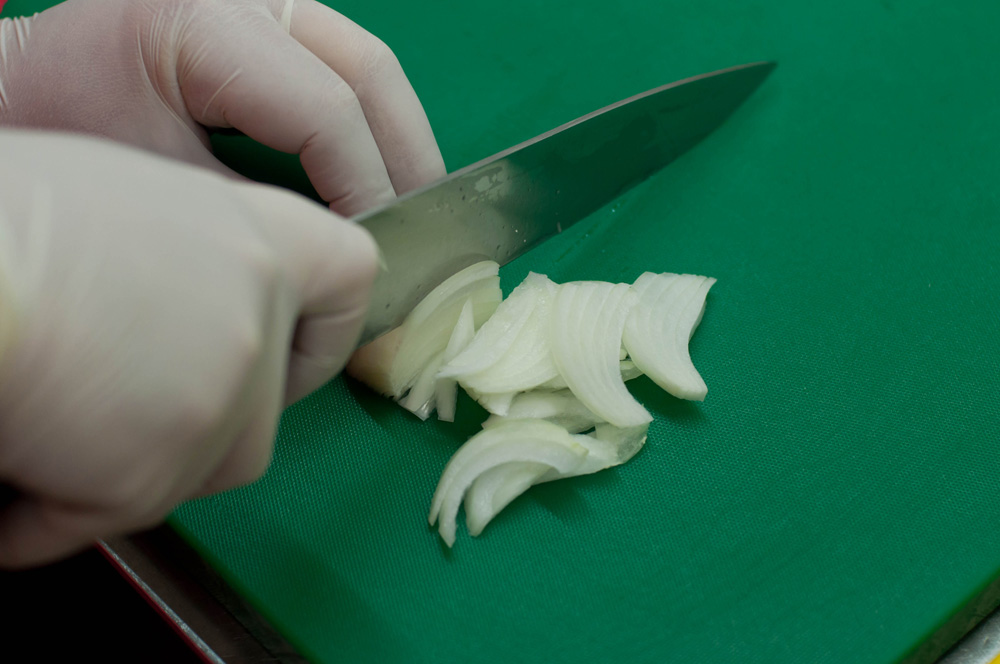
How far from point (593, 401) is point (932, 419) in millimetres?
506

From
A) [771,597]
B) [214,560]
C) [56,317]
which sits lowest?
[214,560]

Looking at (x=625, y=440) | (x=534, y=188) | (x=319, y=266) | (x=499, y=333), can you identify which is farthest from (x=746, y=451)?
(x=319, y=266)

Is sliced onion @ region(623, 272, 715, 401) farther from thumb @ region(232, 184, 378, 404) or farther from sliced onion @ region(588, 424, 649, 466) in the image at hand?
thumb @ region(232, 184, 378, 404)

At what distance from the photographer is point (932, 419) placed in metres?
1.07

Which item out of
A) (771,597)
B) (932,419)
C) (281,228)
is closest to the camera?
(281,228)

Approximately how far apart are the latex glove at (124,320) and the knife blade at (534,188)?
30 centimetres

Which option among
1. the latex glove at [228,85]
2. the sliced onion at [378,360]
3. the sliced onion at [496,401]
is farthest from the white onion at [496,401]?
the latex glove at [228,85]

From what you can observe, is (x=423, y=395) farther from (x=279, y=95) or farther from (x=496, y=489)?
(x=279, y=95)

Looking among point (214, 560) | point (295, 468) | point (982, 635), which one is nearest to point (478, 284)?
point (295, 468)

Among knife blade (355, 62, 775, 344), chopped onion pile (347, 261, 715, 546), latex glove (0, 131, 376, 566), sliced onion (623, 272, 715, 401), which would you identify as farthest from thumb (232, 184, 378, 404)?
sliced onion (623, 272, 715, 401)

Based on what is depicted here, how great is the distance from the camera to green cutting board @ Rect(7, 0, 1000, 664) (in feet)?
3.07

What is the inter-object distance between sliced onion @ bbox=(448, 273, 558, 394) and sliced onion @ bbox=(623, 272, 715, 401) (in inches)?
5.0

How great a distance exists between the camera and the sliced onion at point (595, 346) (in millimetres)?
1033

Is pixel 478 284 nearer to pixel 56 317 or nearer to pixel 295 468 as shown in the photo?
pixel 295 468
